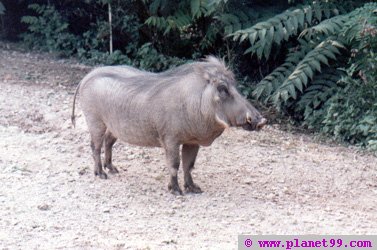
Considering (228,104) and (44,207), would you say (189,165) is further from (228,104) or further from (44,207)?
(44,207)

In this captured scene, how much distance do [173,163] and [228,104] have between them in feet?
2.51

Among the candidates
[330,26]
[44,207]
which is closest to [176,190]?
[44,207]

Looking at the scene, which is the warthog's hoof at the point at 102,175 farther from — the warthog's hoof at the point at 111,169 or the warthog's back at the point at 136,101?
the warthog's back at the point at 136,101

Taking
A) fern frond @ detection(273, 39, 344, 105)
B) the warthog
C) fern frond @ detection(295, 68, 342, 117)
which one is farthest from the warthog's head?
fern frond @ detection(295, 68, 342, 117)

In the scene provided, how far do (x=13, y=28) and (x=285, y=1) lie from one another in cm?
611

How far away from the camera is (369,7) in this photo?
8.78 meters

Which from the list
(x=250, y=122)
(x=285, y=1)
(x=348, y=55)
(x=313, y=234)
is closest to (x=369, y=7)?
(x=348, y=55)

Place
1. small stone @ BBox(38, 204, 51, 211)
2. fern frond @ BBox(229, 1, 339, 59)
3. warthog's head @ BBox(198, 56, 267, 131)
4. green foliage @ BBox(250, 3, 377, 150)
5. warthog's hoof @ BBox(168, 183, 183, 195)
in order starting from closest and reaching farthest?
1. small stone @ BBox(38, 204, 51, 211)
2. warthog's head @ BBox(198, 56, 267, 131)
3. warthog's hoof @ BBox(168, 183, 183, 195)
4. green foliage @ BBox(250, 3, 377, 150)
5. fern frond @ BBox(229, 1, 339, 59)

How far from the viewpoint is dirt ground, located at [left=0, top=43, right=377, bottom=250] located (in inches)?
224

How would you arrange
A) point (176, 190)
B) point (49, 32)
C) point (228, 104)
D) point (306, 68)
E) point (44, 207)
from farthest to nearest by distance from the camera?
point (49, 32) < point (306, 68) < point (176, 190) < point (228, 104) < point (44, 207)

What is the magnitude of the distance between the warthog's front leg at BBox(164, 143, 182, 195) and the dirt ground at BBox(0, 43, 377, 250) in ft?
0.29

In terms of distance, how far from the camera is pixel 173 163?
661cm

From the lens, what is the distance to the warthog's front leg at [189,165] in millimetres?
6781

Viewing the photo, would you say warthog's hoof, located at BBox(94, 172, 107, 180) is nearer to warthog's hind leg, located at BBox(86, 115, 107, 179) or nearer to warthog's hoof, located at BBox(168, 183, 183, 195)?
warthog's hind leg, located at BBox(86, 115, 107, 179)
